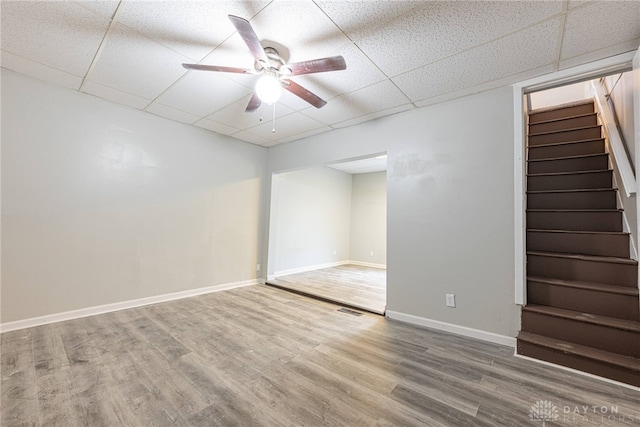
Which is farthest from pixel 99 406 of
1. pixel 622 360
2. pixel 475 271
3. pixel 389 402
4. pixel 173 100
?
pixel 622 360

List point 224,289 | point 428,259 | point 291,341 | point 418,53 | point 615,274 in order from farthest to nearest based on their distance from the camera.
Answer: point 224,289 → point 428,259 → point 291,341 → point 615,274 → point 418,53

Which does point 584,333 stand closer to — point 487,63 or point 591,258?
point 591,258

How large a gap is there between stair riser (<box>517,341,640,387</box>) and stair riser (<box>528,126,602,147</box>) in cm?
285

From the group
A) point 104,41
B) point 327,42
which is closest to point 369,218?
point 327,42

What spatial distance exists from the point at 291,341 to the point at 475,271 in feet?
6.58

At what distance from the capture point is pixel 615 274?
2252 mm

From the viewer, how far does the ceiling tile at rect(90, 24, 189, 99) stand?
80.7 inches

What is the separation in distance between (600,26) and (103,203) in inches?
196

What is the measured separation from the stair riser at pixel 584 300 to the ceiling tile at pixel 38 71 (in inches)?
203

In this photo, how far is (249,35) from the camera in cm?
158

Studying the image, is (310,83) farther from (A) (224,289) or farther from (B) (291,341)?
(A) (224,289)

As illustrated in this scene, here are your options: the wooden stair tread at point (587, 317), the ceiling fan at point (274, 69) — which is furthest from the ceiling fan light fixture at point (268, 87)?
the wooden stair tread at point (587, 317)

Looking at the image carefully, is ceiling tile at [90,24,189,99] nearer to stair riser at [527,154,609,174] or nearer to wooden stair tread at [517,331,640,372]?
wooden stair tread at [517,331,640,372]

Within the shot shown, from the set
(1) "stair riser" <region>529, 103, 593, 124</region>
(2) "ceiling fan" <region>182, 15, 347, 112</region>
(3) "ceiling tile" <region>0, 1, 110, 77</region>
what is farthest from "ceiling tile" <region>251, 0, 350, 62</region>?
(1) "stair riser" <region>529, 103, 593, 124</region>
